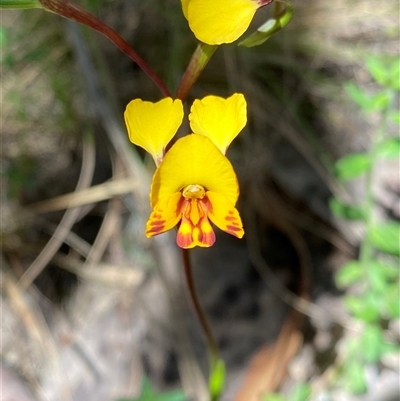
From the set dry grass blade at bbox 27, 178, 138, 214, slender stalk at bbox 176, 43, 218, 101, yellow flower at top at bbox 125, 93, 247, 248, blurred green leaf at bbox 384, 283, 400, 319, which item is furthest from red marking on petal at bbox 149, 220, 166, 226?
dry grass blade at bbox 27, 178, 138, 214

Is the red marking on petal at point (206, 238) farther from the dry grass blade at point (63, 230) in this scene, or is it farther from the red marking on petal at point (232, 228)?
the dry grass blade at point (63, 230)

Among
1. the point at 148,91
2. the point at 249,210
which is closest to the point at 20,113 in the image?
the point at 148,91

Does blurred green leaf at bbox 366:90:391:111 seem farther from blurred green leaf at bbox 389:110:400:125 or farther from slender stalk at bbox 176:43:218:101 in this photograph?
slender stalk at bbox 176:43:218:101

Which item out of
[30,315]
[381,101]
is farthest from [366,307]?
[30,315]

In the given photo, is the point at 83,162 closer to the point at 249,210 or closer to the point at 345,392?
the point at 249,210

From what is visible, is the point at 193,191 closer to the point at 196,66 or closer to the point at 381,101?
the point at 196,66
